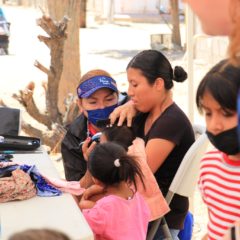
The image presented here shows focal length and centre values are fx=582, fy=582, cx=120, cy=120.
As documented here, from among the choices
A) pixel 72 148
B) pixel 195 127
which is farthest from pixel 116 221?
pixel 195 127

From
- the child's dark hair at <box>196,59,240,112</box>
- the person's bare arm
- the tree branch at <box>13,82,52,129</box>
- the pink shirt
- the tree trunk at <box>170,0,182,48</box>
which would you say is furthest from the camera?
the tree trunk at <box>170,0,182,48</box>

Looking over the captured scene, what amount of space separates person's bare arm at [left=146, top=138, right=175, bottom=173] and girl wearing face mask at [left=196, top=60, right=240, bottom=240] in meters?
0.69

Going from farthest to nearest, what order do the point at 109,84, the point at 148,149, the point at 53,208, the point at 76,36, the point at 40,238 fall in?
the point at 76,36 < the point at 109,84 < the point at 148,149 < the point at 53,208 < the point at 40,238

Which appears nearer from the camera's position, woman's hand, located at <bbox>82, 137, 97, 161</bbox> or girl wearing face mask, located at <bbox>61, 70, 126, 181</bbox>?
woman's hand, located at <bbox>82, 137, 97, 161</bbox>

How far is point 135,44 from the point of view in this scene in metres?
18.5

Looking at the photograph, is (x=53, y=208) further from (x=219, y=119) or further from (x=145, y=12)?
(x=145, y=12)

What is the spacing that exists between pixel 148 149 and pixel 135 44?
53.2 feet

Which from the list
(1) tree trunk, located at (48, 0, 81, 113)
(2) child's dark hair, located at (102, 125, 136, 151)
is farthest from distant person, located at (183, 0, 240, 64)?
(1) tree trunk, located at (48, 0, 81, 113)

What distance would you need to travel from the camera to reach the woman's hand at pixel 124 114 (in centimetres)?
264

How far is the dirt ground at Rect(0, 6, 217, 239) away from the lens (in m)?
9.29

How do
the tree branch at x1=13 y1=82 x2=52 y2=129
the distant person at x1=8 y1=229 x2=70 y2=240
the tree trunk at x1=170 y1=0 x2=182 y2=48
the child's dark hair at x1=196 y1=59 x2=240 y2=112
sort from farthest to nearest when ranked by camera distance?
the tree trunk at x1=170 y1=0 x2=182 y2=48 → the tree branch at x1=13 y1=82 x2=52 y2=129 → the child's dark hair at x1=196 y1=59 x2=240 y2=112 → the distant person at x1=8 y1=229 x2=70 y2=240

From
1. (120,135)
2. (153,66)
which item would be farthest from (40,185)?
(153,66)

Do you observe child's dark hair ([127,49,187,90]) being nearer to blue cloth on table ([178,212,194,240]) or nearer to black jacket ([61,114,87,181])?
black jacket ([61,114,87,181])

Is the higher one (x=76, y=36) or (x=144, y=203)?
(x=76, y=36)
